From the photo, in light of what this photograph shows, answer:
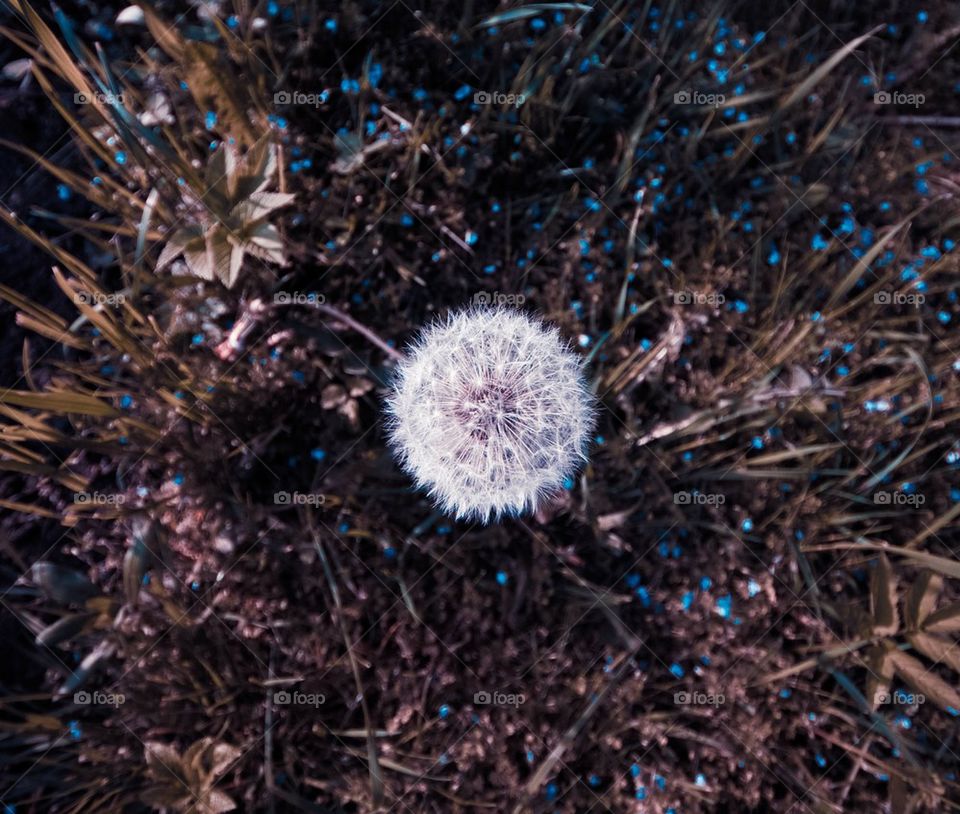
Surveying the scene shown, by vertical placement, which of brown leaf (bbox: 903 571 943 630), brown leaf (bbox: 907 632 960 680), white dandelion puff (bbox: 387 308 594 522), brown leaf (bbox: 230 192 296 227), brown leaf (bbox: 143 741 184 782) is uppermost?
brown leaf (bbox: 230 192 296 227)

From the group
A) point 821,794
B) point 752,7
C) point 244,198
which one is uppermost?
point 244,198

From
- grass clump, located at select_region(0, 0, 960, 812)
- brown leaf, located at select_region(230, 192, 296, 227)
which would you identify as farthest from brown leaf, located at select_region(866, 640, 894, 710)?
brown leaf, located at select_region(230, 192, 296, 227)

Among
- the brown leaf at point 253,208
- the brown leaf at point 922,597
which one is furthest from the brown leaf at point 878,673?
the brown leaf at point 253,208

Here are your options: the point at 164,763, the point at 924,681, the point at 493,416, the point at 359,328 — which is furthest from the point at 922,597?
the point at 164,763

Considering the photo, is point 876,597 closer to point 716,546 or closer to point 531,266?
point 716,546

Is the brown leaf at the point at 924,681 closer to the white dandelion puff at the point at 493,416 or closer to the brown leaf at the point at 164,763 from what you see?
the white dandelion puff at the point at 493,416

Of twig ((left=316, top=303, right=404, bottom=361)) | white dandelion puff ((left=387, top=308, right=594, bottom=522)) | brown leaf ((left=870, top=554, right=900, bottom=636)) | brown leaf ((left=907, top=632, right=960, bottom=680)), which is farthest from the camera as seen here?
twig ((left=316, top=303, right=404, bottom=361))

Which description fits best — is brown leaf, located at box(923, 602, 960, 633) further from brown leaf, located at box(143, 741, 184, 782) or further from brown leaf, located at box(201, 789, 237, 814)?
brown leaf, located at box(143, 741, 184, 782)

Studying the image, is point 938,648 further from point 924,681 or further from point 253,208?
point 253,208

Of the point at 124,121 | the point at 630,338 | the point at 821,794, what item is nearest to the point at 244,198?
the point at 124,121
